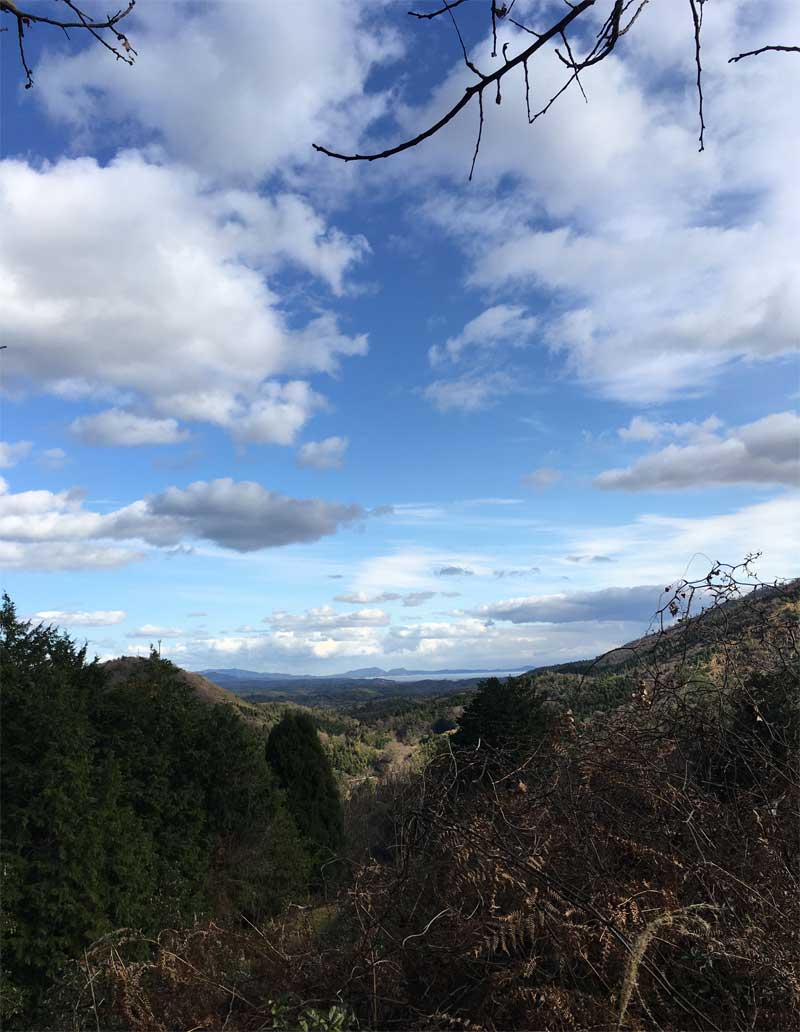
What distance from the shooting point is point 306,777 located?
26.7 meters

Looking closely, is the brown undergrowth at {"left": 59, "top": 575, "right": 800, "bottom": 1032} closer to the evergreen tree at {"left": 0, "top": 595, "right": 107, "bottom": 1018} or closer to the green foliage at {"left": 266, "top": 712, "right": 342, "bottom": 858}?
the evergreen tree at {"left": 0, "top": 595, "right": 107, "bottom": 1018}

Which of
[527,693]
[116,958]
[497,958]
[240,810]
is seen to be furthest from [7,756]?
[497,958]

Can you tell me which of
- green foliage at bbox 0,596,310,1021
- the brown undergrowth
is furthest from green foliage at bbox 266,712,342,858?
the brown undergrowth

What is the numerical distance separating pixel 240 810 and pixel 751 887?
2140cm

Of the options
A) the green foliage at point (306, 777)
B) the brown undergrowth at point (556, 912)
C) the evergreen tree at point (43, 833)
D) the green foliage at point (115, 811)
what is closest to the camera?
the brown undergrowth at point (556, 912)

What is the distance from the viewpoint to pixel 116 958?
2236 mm

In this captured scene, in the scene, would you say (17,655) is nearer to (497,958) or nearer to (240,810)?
(240,810)

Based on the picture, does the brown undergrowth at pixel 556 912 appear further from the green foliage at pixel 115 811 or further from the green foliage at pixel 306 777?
the green foliage at pixel 306 777

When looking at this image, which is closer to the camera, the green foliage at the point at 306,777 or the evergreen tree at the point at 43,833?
the evergreen tree at the point at 43,833

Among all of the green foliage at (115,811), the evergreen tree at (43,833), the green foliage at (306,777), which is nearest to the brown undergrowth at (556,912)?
the green foliage at (115,811)

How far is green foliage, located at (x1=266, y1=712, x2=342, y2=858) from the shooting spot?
1027 inches

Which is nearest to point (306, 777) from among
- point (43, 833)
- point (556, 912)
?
point (43, 833)

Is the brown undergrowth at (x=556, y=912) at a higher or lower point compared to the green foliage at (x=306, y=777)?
higher

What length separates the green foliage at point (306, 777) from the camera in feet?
85.6
